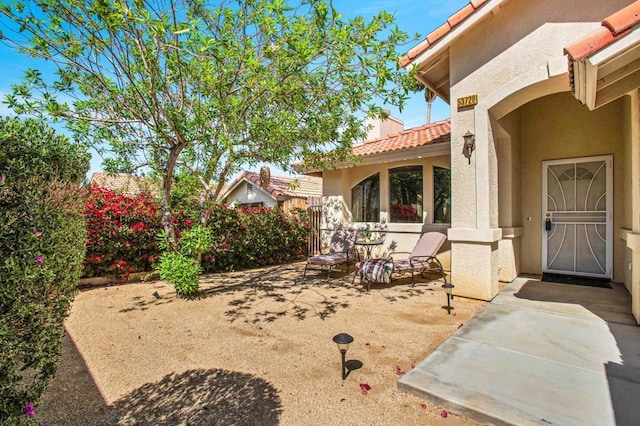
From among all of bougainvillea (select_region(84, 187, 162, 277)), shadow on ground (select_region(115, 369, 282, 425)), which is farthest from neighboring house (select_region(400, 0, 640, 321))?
bougainvillea (select_region(84, 187, 162, 277))

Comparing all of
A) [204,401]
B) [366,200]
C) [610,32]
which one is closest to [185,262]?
[204,401]

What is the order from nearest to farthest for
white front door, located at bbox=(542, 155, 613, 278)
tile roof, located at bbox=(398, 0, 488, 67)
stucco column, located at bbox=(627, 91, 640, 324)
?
stucco column, located at bbox=(627, 91, 640, 324) < tile roof, located at bbox=(398, 0, 488, 67) < white front door, located at bbox=(542, 155, 613, 278)

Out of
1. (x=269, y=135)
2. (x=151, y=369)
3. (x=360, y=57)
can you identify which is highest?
(x=360, y=57)

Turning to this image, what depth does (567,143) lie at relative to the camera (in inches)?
309

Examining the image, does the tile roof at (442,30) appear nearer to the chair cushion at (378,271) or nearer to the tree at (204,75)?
the tree at (204,75)

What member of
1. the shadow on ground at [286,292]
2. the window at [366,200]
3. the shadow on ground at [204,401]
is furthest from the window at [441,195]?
the shadow on ground at [204,401]

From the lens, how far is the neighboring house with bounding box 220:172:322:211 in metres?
17.9

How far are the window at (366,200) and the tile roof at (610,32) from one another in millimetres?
7611

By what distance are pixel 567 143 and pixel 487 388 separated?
285 inches

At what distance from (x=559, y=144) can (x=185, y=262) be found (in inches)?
370

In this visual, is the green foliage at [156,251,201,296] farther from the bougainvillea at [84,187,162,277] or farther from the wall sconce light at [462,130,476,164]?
the wall sconce light at [462,130,476,164]

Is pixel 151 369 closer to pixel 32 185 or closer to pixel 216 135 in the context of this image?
pixel 32 185

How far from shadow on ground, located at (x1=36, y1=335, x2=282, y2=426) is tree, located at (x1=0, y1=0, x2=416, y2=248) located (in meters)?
3.86

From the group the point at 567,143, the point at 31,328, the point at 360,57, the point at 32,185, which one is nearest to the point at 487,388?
the point at 31,328
